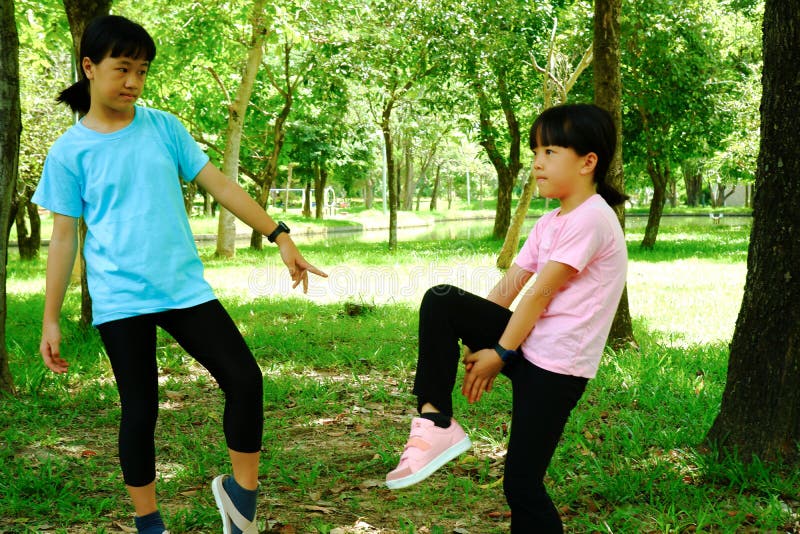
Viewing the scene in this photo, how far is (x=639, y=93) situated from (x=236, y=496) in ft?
51.4

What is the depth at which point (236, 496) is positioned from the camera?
110 inches

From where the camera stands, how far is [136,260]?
263 cm

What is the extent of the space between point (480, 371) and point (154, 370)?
1.21m

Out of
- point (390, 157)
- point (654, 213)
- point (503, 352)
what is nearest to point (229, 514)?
point (503, 352)

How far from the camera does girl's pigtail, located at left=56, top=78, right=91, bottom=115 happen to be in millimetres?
2838

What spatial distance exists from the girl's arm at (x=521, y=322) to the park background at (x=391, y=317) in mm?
1090

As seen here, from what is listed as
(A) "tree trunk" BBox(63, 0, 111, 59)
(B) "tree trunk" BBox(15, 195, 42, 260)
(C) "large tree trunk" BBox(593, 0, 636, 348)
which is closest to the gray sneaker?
(C) "large tree trunk" BBox(593, 0, 636, 348)

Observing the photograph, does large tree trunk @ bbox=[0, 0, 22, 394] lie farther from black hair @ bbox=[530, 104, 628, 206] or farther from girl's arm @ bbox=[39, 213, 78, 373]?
black hair @ bbox=[530, 104, 628, 206]

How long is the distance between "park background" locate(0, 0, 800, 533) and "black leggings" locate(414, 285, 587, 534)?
824 millimetres

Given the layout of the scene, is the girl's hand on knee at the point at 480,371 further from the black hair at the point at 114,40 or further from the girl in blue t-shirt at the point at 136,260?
the black hair at the point at 114,40

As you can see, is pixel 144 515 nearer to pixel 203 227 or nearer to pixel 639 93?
pixel 639 93

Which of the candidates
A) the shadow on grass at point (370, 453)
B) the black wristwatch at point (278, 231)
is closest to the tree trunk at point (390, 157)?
the shadow on grass at point (370, 453)

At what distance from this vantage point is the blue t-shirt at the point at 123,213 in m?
2.64

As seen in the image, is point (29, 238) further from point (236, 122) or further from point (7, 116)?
point (7, 116)
